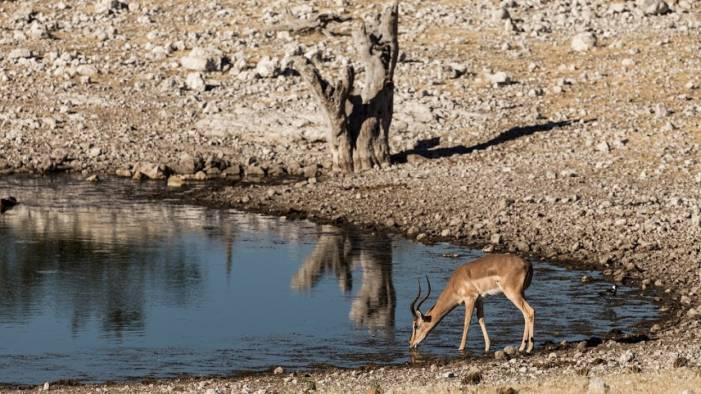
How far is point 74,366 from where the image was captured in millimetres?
18891

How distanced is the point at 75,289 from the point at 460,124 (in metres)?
16.0

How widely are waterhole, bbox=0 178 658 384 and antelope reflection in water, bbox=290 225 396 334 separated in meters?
0.04

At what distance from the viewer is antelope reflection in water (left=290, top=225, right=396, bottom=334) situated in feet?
72.8

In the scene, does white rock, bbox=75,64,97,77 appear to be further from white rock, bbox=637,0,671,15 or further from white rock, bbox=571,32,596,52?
white rock, bbox=637,0,671,15

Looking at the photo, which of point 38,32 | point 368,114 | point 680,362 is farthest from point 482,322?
point 38,32

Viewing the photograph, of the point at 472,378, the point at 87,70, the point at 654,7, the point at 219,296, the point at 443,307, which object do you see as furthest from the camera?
the point at 654,7

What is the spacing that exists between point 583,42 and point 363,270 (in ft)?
65.3

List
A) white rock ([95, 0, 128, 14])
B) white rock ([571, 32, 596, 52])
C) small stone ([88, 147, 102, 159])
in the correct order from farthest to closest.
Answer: white rock ([95, 0, 128, 14]) < white rock ([571, 32, 596, 52]) < small stone ([88, 147, 102, 159])

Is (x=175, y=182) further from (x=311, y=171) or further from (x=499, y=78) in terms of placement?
(x=499, y=78)

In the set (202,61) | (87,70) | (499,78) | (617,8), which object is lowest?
(87,70)

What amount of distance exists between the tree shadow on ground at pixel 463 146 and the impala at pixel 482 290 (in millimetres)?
15029

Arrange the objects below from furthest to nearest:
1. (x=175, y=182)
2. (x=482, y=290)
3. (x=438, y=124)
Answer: (x=438, y=124) → (x=175, y=182) → (x=482, y=290)

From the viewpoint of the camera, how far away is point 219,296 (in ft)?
77.9

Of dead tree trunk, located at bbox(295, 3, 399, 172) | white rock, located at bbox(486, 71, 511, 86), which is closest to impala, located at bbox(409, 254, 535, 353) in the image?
dead tree trunk, located at bbox(295, 3, 399, 172)
